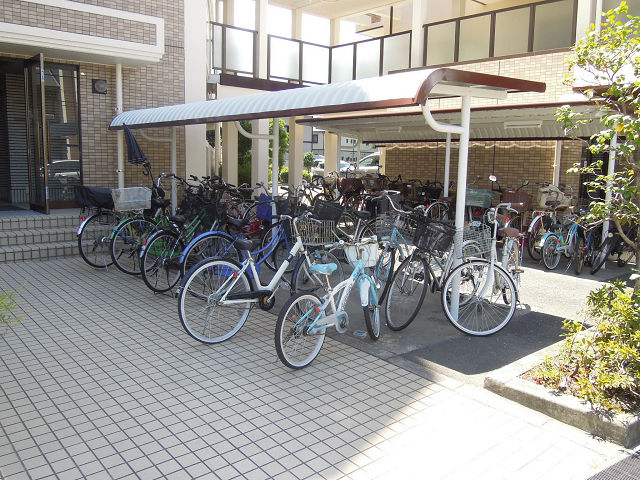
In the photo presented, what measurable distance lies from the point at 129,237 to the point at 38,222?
7.99ft

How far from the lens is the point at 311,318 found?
440cm

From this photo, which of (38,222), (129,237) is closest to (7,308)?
(129,237)

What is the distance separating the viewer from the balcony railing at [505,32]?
11148mm

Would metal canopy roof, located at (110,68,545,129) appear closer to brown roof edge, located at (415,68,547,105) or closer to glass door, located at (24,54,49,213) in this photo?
brown roof edge, located at (415,68,547,105)

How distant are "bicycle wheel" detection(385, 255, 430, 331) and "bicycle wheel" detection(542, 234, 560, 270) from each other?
3.62 m

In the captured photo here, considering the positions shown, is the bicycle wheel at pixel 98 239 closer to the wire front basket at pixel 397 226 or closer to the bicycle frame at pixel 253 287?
the bicycle frame at pixel 253 287

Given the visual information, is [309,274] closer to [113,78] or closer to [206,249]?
[206,249]

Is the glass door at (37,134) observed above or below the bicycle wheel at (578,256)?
above

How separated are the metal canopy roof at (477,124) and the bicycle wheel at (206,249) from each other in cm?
457

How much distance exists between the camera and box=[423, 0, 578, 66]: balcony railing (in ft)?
36.6

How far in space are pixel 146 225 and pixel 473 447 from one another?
18.7 ft

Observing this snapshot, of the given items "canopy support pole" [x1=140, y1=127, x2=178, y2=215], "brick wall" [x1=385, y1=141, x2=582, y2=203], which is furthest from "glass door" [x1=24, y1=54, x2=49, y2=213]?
"brick wall" [x1=385, y1=141, x2=582, y2=203]

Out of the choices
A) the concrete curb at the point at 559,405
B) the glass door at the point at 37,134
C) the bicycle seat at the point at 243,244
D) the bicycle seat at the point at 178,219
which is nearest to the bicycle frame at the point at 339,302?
the bicycle seat at the point at 243,244

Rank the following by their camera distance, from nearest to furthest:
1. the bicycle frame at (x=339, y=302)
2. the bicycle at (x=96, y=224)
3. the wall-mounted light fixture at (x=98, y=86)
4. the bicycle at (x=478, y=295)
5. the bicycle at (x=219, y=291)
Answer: the bicycle frame at (x=339, y=302)
the bicycle at (x=219, y=291)
the bicycle at (x=478, y=295)
the bicycle at (x=96, y=224)
the wall-mounted light fixture at (x=98, y=86)
